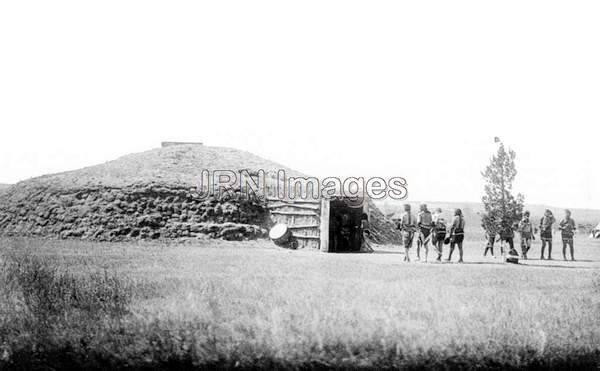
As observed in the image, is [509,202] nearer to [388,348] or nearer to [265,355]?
[388,348]

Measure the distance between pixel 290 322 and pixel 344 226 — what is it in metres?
15.3

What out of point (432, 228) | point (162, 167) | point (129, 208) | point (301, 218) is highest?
point (162, 167)

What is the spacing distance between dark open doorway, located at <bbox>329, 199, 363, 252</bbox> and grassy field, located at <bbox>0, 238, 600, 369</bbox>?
36.4 feet

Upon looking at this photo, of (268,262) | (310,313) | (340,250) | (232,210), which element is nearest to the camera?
(310,313)

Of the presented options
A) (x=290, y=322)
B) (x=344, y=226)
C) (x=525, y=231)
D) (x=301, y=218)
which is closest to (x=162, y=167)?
(x=301, y=218)

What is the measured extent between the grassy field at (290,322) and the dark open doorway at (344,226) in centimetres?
1109

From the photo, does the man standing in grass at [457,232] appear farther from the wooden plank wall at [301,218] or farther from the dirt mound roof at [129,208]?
the dirt mound roof at [129,208]

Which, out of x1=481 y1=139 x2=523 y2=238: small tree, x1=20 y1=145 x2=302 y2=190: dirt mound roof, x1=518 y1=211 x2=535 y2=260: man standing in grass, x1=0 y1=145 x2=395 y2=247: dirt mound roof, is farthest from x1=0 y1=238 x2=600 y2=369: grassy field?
x1=20 y1=145 x2=302 y2=190: dirt mound roof

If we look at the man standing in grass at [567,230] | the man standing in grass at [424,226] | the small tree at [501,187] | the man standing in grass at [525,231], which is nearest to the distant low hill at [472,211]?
the man standing in grass at [567,230]

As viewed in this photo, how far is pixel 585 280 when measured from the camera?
35.7 ft

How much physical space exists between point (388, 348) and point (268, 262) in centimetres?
805

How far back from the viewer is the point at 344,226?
22.2 meters

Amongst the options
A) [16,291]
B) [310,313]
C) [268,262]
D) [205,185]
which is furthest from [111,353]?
[205,185]

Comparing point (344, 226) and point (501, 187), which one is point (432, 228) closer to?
point (501, 187)
